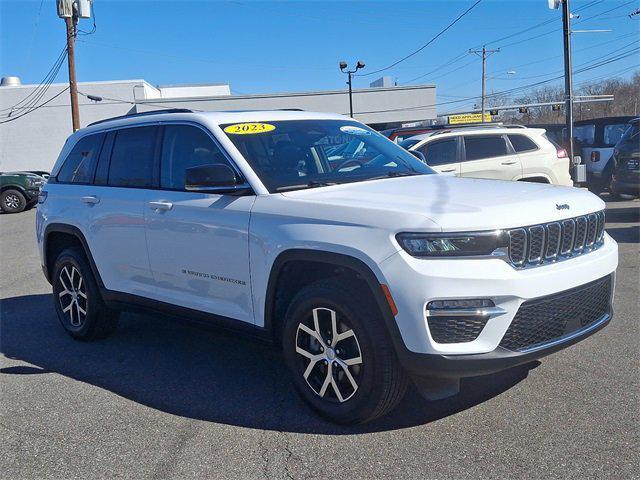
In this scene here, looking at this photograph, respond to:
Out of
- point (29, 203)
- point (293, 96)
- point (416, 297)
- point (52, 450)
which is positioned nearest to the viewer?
point (416, 297)

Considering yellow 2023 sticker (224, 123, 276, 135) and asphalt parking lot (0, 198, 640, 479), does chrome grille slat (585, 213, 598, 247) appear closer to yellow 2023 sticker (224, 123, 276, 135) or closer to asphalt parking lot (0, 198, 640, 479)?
asphalt parking lot (0, 198, 640, 479)

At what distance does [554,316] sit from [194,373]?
2713 millimetres

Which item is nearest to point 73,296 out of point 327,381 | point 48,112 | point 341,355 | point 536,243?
point 327,381

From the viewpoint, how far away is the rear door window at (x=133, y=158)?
17.4 ft

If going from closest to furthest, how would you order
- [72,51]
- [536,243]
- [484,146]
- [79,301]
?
[536,243], [79,301], [484,146], [72,51]

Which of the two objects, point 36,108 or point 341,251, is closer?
point 341,251

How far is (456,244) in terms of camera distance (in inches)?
136

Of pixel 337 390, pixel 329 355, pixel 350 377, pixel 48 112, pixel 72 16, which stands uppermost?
pixel 72 16

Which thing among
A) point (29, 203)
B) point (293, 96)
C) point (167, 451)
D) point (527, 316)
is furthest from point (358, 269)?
point (293, 96)

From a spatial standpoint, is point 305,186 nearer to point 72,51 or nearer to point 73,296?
point 73,296

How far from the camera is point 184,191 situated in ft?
15.9

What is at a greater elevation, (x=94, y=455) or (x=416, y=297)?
(x=416, y=297)

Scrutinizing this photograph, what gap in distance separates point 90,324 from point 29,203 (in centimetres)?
1767

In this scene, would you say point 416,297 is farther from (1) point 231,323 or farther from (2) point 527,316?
(1) point 231,323
